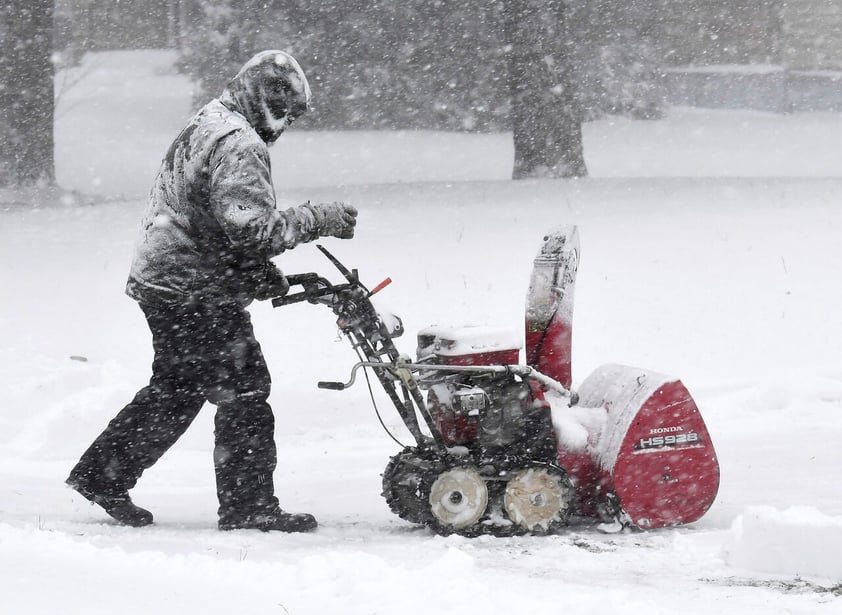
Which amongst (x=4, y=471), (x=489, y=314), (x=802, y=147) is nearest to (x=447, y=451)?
(x=4, y=471)

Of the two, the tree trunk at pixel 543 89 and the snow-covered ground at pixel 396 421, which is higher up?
the tree trunk at pixel 543 89

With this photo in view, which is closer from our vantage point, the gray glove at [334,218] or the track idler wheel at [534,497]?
the gray glove at [334,218]

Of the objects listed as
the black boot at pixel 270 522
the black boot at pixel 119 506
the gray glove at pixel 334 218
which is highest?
the gray glove at pixel 334 218

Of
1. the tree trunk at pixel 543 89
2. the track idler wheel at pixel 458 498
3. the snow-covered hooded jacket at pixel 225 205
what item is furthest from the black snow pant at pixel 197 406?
the tree trunk at pixel 543 89

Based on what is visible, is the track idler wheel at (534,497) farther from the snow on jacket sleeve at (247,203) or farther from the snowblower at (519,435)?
the snow on jacket sleeve at (247,203)

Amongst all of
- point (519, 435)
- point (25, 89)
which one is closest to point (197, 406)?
point (519, 435)

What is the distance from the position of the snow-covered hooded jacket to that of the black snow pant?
0.12 m

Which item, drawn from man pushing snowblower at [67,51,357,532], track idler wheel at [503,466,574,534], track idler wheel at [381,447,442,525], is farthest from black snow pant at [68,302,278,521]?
track idler wheel at [503,466,574,534]

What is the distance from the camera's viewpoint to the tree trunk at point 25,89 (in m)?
12.3

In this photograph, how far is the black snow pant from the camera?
4.23 metres

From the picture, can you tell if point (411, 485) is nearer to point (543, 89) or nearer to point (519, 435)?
point (519, 435)

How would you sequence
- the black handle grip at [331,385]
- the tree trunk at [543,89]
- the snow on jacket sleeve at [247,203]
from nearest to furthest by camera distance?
the snow on jacket sleeve at [247,203] < the black handle grip at [331,385] < the tree trunk at [543,89]

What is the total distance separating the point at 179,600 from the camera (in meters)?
3.04

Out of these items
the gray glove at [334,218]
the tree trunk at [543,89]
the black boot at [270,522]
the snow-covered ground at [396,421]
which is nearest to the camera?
the snow-covered ground at [396,421]
